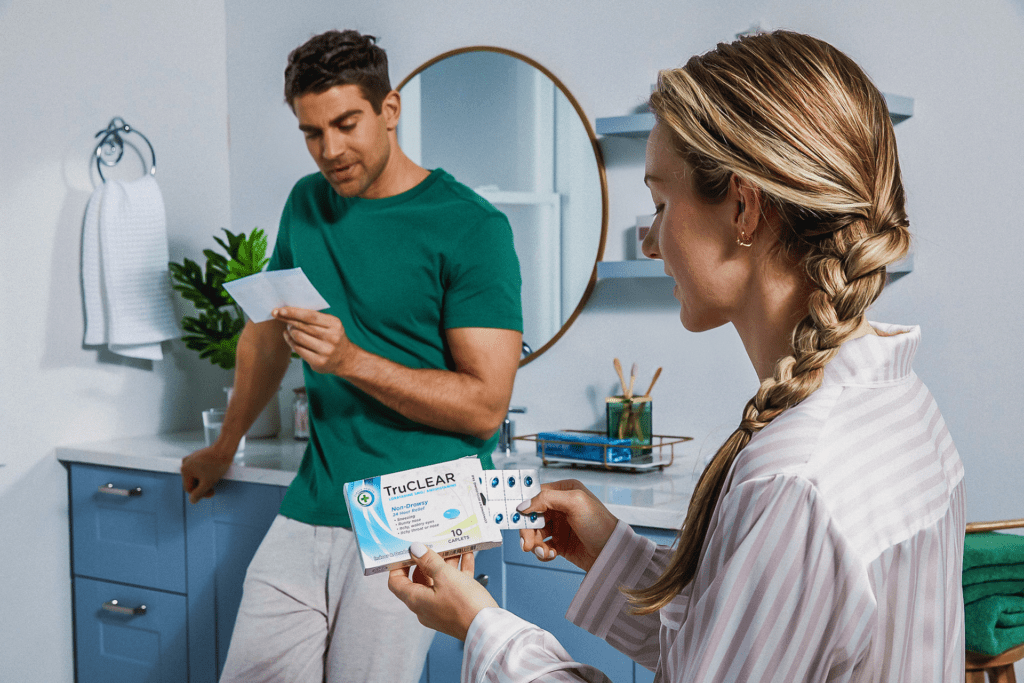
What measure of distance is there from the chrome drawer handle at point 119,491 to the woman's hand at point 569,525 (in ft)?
4.79

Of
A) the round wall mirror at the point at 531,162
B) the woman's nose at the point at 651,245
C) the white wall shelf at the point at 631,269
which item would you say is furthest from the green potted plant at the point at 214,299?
the woman's nose at the point at 651,245

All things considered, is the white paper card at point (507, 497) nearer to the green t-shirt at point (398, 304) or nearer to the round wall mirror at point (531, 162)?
the green t-shirt at point (398, 304)

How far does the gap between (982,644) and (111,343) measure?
2120mm

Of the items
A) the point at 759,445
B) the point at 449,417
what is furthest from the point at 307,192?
the point at 759,445

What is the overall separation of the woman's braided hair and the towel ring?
209 centimetres

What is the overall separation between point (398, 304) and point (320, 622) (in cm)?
57

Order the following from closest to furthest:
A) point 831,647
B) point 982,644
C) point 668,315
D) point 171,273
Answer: point 831,647, point 982,644, point 668,315, point 171,273

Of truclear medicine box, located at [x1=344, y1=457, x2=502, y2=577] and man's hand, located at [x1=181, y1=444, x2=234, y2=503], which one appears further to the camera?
man's hand, located at [x1=181, y1=444, x2=234, y2=503]

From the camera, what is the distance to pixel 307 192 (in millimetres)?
1642

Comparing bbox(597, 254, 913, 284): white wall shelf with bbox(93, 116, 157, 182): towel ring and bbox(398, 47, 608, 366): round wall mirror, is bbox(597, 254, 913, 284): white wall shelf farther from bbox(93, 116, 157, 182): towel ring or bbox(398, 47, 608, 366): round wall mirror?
bbox(93, 116, 157, 182): towel ring

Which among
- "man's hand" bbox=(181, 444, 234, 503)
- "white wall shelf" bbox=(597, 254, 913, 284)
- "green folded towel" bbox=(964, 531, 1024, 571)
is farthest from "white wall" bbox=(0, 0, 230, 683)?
"green folded towel" bbox=(964, 531, 1024, 571)

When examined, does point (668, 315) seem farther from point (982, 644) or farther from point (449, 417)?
point (982, 644)

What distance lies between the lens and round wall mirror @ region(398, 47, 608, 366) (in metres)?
2.12

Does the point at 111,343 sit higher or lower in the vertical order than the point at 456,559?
higher
